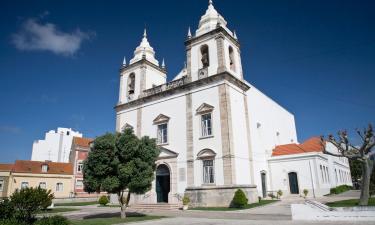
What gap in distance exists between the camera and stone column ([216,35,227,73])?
2297 centimetres

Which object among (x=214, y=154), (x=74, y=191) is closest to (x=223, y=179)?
(x=214, y=154)

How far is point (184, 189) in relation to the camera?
74.3ft

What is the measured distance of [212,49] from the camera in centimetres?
2427

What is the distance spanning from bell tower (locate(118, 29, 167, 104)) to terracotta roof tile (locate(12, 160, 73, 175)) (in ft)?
66.3

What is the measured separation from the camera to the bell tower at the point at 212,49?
932 inches

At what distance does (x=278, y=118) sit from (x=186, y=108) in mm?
16341

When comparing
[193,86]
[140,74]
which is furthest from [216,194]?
[140,74]

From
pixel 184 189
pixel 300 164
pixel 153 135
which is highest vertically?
pixel 153 135

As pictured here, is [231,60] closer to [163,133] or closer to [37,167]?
[163,133]

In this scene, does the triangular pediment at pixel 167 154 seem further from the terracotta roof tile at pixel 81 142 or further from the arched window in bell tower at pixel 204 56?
the terracotta roof tile at pixel 81 142

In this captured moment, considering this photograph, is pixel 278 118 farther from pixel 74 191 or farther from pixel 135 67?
pixel 74 191

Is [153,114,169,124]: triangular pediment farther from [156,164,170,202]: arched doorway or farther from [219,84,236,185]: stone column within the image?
[219,84,236,185]: stone column

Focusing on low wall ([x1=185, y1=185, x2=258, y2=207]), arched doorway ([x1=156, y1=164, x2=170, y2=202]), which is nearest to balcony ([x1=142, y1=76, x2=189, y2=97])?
arched doorway ([x1=156, y1=164, x2=170, y2=202])

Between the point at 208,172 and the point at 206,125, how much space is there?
3.63 meters
